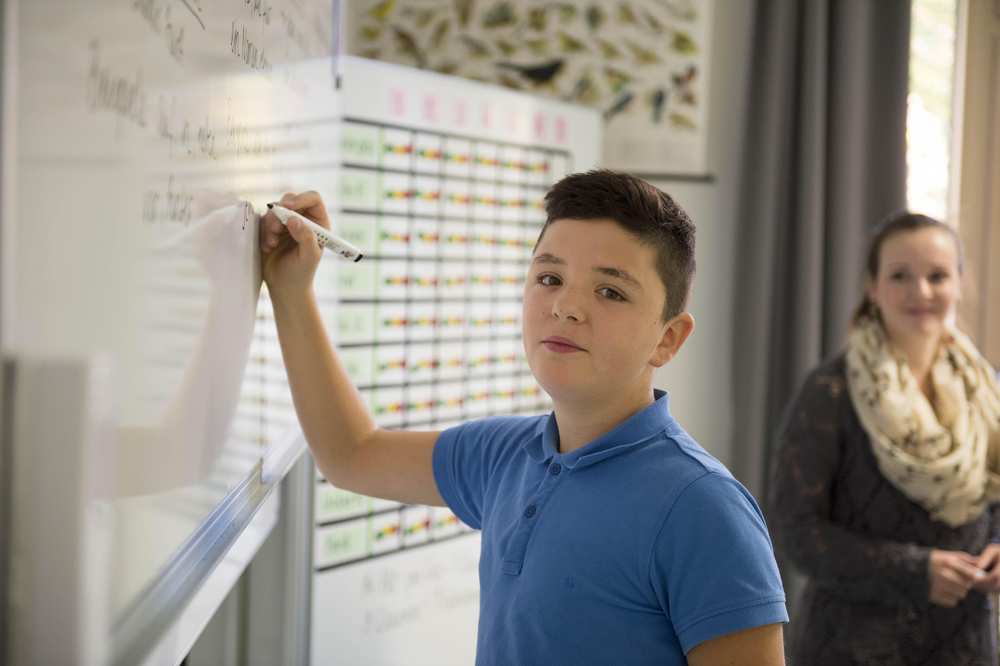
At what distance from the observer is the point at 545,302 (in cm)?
99

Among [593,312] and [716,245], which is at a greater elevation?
[716,245]

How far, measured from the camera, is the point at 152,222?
0.68 m

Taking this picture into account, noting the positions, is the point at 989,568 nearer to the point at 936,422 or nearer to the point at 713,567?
the point at 936,422

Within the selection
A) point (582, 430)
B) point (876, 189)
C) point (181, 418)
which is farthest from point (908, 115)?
point (181, 418)

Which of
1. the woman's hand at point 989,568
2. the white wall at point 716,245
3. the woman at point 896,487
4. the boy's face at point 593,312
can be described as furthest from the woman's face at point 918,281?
the boy's face at point 593,312

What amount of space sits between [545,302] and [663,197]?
17 centimetres

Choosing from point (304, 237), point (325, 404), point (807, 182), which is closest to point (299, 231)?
point (304, 237)

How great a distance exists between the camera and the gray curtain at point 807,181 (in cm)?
278

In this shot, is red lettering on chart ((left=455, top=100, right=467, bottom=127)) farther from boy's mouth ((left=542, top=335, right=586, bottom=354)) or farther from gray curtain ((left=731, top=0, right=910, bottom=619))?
boy's mouth ((left=542, top=335, right=586, bottom=354))

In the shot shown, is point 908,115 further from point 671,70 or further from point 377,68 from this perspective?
point 377,68

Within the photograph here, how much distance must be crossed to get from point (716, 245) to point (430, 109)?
3.99 ft

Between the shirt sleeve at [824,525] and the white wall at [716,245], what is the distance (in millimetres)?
1054

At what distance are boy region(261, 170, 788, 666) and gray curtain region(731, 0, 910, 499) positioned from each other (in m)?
1.86

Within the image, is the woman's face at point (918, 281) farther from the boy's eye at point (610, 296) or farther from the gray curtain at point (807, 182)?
the boy's eye at point (610, 296)
